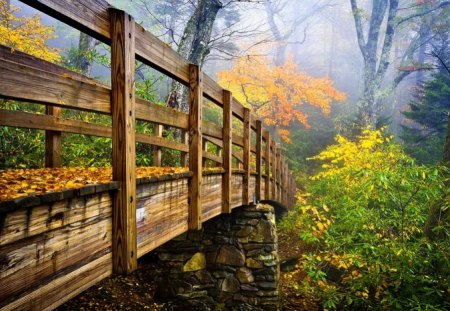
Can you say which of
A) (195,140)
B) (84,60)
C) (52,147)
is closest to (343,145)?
(84,60)

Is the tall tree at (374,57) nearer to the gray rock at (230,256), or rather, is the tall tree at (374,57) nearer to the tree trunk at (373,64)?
the tree trunk at (373,64)

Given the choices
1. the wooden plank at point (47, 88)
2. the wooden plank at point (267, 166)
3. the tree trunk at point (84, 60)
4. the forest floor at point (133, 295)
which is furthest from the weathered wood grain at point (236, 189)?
the tree trunk at point (84, 60)

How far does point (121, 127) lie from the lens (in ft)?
Result: 7.23

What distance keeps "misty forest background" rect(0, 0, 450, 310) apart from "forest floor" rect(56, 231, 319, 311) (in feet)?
0.57

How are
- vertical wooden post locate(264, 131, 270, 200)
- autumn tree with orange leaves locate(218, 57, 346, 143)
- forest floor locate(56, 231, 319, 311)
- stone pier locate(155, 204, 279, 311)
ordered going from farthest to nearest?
1. autumn tree with orange leaves locate(218, 57, 346, 143)
2. vertical wooden post locate(264, 131, 270, 200)
3. stone pier locate(155, 204, 279, 311)
4. forest floor locate(56, 231, 319, 311)

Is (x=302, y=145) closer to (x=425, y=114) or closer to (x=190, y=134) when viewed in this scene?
(x=425, y=114)

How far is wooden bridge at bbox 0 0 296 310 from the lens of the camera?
1.55m

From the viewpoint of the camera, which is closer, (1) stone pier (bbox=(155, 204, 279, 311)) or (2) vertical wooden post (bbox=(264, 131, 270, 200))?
(1) stone pier (bbox=(155, 204, 279, 311))

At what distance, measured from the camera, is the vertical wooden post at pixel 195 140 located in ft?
11.3

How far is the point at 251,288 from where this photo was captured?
5.91 m

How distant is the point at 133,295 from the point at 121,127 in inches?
196

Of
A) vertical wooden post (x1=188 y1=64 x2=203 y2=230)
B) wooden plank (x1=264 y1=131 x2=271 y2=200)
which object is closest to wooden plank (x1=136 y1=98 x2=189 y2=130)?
vertical wooden post (x1=188 y1=64 x2=203 y2=230)

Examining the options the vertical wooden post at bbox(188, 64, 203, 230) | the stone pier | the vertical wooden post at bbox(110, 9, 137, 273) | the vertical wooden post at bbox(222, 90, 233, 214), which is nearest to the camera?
the vertical wooden post at bbox(110, 9, 137, 273)

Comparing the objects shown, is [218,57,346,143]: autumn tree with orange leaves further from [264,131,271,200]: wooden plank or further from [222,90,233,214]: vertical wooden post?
[222,90,233,214]: vertical wooden post
